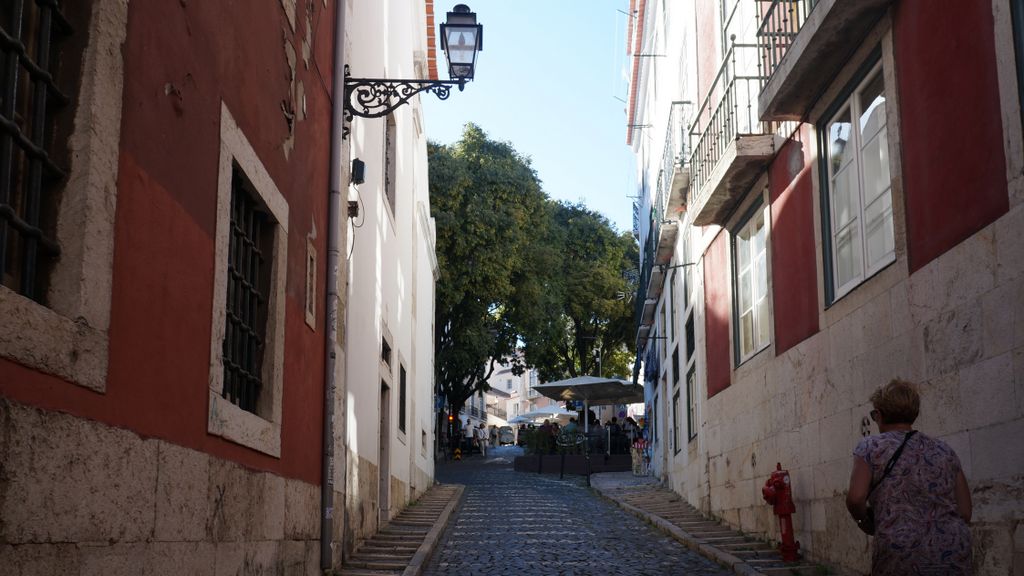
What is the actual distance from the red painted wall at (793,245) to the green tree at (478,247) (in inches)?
837

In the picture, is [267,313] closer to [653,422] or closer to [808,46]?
[808,46]

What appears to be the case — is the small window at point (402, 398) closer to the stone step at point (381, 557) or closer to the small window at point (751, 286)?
the small window at point (751, 286)

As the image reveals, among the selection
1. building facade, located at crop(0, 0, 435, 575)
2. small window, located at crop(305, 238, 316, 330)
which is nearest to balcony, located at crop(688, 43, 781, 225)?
building facade, located at crop(0, 0, 435, 575)

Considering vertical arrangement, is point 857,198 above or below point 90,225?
above

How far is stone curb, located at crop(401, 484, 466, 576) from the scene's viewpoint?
9.46 meters

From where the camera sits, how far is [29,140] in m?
3.79

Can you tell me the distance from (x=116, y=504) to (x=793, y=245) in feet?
24.0

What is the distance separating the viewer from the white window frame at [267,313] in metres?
5.80

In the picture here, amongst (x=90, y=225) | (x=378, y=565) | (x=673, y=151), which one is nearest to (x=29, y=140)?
(x=90, y=225)

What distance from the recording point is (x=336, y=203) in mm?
9305

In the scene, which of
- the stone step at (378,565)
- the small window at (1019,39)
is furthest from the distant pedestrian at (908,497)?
the stone step at (378,565)

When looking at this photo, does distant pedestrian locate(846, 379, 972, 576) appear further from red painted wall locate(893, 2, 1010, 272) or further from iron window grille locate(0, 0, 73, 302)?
iron window grille locate(0, 0, 73, 302)

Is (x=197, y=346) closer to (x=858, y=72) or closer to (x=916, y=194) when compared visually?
(x=916, y=194)

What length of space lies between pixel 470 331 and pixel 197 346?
27.6 metres
